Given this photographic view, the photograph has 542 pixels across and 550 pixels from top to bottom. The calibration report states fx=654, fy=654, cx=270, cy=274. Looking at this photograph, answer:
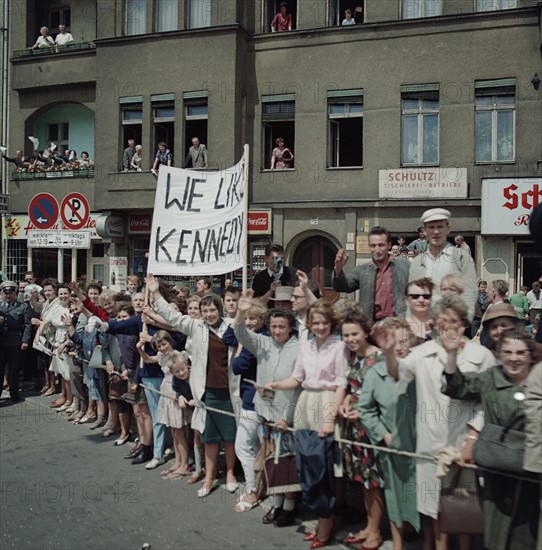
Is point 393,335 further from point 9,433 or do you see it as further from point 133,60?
point 133,60

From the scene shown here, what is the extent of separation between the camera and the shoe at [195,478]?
701 centimetres

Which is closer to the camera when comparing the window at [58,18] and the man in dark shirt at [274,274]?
the man in dark shirt at [274,274]

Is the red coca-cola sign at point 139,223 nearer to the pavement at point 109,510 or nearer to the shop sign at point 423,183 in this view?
the shop sign at point 423,183

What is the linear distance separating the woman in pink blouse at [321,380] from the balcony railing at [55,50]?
19160 millimetres

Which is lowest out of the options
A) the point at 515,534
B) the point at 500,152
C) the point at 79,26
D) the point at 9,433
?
the point at 9,433

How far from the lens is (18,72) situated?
23062 millimetres

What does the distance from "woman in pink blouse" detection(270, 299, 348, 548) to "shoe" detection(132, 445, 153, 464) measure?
2.95 metres

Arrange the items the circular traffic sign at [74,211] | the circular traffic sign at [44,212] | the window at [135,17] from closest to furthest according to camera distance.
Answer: the circular traffic sign at [74,211]
the circular traffic sign at [44,212]
the window at [135,17]

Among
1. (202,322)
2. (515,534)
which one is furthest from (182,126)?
(515,534)

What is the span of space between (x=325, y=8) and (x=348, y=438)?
52.3 feet

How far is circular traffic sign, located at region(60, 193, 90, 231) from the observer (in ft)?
37.6

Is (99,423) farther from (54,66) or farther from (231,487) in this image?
(54,66)

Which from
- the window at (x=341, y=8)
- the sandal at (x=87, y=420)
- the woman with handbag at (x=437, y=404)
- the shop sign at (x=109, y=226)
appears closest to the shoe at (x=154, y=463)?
the sandal at (x=87, y=420)

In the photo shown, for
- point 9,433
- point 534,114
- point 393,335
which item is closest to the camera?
point 393,335
